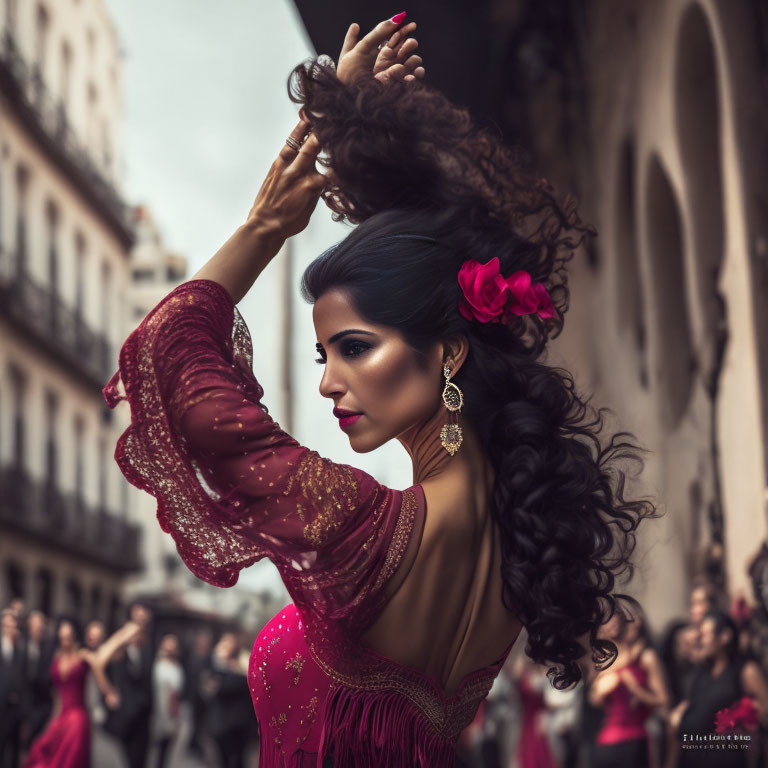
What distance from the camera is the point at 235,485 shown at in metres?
2.32

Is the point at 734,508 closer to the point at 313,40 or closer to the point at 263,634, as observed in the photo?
the point at 313,40

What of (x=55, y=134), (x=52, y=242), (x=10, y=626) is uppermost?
(x=55, y=134)

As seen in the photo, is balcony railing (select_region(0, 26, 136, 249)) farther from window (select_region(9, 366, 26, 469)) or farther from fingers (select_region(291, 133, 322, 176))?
fingers (select_region(291, 133, 322, 176))

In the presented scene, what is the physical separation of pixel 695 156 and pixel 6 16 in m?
19.3

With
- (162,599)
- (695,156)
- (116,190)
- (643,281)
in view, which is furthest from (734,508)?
(162,599)

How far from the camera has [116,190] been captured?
116ft

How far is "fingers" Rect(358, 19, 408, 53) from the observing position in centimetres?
253

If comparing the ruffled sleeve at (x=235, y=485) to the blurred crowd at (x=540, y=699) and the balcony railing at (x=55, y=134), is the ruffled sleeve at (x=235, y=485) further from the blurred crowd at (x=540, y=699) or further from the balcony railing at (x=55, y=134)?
the balcony railing at (x=55, y=134)

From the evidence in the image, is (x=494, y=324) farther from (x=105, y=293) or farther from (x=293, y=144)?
(x=105, y=293)

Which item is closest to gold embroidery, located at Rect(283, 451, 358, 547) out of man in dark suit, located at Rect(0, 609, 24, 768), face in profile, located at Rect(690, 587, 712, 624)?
face in profile, located at Rect(690, 587, 712, 624)

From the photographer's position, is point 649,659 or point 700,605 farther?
point 649,659

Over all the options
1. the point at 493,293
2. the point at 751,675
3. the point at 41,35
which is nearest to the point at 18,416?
the point at 41,35

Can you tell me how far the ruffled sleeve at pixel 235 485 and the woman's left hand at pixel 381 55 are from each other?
51 cm

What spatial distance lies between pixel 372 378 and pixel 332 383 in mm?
74
